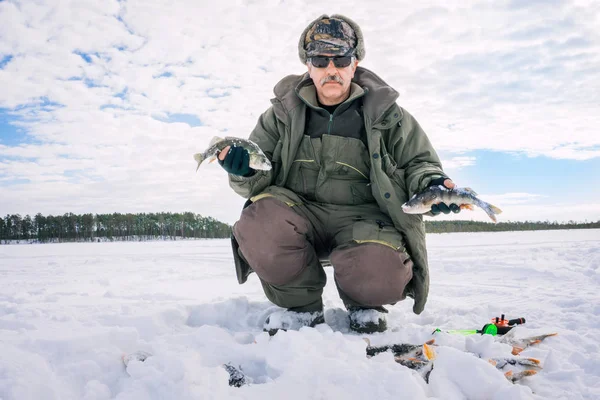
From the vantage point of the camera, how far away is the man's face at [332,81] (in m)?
3.32

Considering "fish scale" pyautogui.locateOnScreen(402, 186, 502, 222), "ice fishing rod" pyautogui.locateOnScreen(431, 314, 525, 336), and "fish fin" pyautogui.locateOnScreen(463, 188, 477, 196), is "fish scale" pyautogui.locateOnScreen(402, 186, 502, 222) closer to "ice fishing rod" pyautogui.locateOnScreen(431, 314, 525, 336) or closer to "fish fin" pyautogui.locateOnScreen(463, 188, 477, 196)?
"fish fin" pyautogui.locateOnScreen(463, 188, 477, 196)

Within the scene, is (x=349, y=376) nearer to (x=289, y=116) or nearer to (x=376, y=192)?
(x=376, y=192)

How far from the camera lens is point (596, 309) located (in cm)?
359

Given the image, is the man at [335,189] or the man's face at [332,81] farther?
the man's face at [332,81]

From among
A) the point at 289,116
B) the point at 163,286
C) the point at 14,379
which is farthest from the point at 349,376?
the point at 163,286

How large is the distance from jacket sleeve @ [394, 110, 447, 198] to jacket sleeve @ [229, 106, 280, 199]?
1078 mm

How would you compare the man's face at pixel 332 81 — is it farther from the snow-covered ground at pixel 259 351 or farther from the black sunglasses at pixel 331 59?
the snow-covered ground at pixel 259 351

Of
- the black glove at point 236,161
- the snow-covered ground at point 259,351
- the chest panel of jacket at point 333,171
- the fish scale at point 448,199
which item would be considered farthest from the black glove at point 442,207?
the black glove at point 236,161

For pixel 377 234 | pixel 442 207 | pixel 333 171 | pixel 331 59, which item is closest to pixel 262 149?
pixel 333 171

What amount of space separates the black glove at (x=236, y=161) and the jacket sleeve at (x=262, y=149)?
0.14m

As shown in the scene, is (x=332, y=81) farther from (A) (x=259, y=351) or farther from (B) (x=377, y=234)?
(A) (x=259, y=351)

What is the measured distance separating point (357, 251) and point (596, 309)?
7.92 feet

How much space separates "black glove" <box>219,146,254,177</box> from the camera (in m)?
2.99

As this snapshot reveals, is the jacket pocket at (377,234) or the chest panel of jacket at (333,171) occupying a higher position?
the chest panel of jacket at (333,171)
